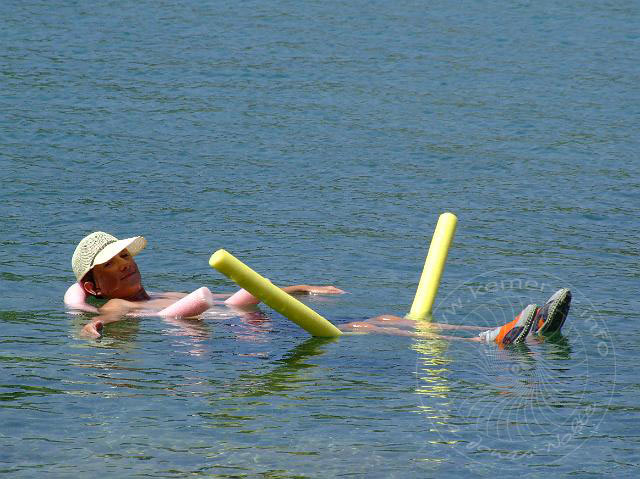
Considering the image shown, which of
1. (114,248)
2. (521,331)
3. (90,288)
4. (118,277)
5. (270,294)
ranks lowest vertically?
(521,331)

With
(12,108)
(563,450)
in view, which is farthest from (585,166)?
(563,450)

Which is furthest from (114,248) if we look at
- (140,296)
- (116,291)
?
(140,296)

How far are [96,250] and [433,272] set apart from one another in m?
3.05

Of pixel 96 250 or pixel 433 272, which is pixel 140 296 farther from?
pixel 433 272

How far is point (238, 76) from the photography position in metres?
21.7

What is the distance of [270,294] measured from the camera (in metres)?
9.58

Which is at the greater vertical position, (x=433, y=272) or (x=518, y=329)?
(x=433, y=272)

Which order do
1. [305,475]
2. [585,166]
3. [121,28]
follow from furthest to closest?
1. [121,28]
2. [585,166]
3. [305,475]

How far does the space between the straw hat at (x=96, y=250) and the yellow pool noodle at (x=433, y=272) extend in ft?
8.41

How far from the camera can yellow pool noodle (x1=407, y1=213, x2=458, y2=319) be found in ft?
36.3

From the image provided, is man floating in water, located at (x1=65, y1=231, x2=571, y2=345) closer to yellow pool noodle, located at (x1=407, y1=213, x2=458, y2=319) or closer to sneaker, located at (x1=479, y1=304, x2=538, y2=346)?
yellow pool noodle, located at (x1=407, y1=213, x2=458, y2=319)

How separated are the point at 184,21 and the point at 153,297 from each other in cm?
1452

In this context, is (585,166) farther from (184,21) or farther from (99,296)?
(184,21)

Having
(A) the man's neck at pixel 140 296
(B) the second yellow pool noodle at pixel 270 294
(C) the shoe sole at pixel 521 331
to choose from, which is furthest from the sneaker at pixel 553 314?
(A) the man's neck at pixel 140 296
